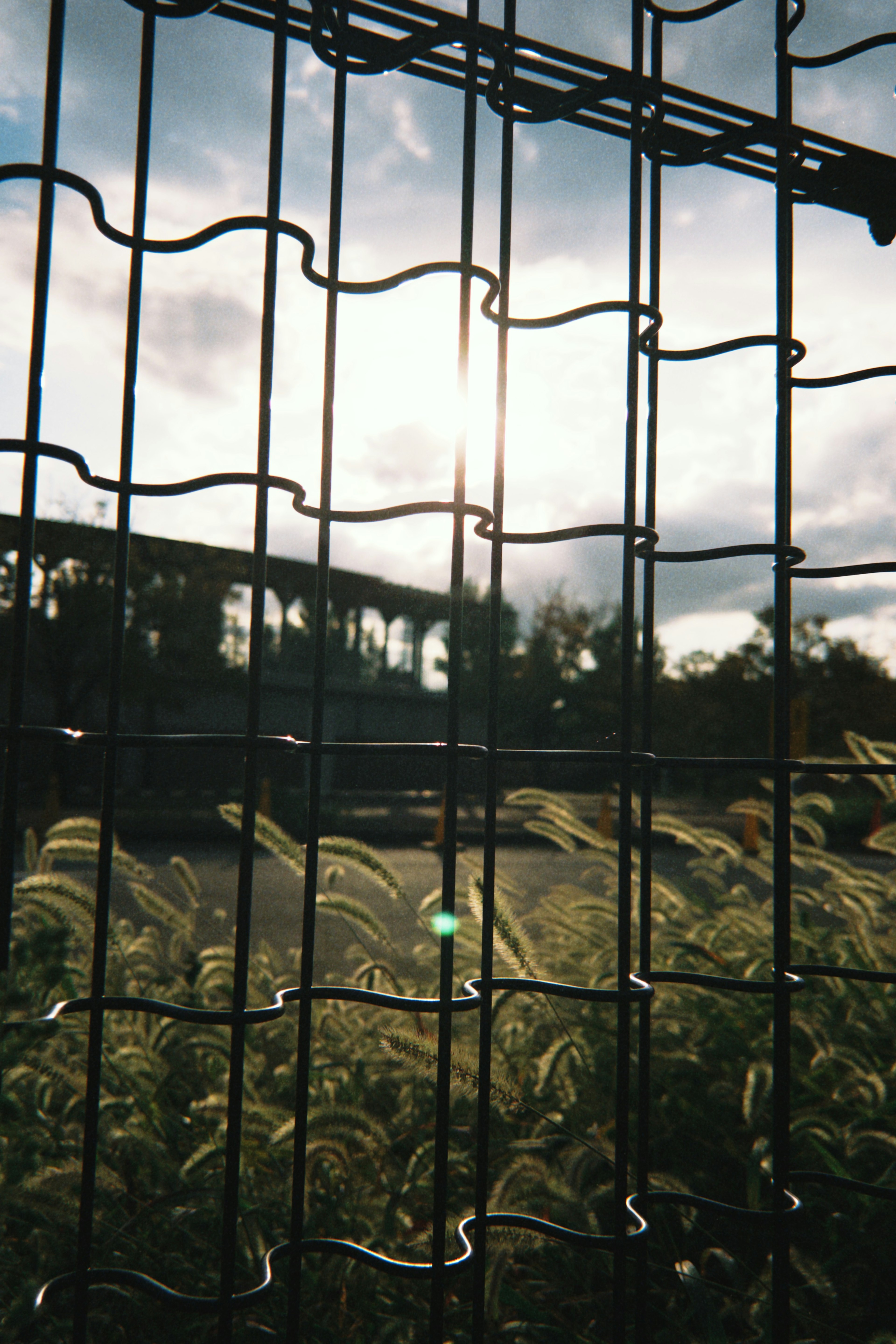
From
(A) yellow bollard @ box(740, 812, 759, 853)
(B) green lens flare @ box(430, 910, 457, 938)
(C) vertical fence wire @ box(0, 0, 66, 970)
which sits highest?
(C) vertical fence wire @ box(0, 0, 66, 970)

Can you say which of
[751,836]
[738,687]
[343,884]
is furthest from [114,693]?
[738,687]

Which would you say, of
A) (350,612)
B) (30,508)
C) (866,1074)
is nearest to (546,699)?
(866,1074)

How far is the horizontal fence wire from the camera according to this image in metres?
1.07

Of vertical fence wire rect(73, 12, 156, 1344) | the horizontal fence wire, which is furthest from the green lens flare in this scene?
vertical fence wire rect(73, 12, 156, 1344)

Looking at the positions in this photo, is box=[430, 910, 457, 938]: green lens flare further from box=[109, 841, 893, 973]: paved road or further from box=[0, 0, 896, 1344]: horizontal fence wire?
box=[109, 841, 893, 973]: paved road

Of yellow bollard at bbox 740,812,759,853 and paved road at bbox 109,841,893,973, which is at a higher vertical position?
yellow bollard at bbox 740,812,759,853

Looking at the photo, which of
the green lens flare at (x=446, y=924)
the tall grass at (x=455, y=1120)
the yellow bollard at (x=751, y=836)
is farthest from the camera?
the yellow bollard at (x=751, y=836)

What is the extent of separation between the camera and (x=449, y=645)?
3.62 feet

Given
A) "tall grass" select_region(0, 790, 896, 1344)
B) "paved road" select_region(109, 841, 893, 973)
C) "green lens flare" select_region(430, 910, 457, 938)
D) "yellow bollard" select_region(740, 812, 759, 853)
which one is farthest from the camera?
"yellow bollard" select_region(740, 812, 759, 853)

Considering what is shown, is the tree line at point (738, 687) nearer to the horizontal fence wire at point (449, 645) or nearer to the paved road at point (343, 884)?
the paved road at point (343, 884)

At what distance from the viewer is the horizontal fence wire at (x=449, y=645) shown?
3.52 feet

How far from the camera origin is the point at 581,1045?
6.45ft

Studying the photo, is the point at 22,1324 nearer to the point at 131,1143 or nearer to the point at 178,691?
the point at 131,1143

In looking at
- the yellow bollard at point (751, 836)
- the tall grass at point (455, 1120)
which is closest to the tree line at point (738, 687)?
the yellow bollard at point (751, 836)
